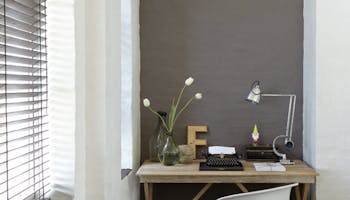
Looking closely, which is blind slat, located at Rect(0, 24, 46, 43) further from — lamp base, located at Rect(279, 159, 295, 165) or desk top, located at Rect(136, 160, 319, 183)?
lamp base, located at Rect(279, 159, 295, 165)

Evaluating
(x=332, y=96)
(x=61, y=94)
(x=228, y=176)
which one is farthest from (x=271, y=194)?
(x=61, y=94)

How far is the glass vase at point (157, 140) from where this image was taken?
3080 mm

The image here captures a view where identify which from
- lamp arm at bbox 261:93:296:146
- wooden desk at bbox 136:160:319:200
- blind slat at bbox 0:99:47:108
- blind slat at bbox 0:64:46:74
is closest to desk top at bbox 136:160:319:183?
wooden desk at bbox 136:160:319:200

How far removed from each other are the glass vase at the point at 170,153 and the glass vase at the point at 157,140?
0.09 meters

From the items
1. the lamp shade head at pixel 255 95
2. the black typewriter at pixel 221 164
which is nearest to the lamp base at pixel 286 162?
the black typewriter at pixel 221 164

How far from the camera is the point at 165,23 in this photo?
3.27m

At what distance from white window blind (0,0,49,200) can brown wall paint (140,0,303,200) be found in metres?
1.50

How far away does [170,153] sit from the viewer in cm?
297

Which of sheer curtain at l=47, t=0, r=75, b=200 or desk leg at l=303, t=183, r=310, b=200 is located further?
desk leg at l=303, t=183, r=310, b=200

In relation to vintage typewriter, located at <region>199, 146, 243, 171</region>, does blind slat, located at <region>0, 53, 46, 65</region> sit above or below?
above

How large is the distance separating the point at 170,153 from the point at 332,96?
1.24 meters

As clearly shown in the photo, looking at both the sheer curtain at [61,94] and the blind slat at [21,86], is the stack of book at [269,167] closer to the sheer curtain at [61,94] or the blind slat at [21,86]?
the sheer curtain at [61,94]

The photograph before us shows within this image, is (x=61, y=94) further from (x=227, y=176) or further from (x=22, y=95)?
(x=227, y=176)

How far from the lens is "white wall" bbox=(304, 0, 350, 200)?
2.92 meters
